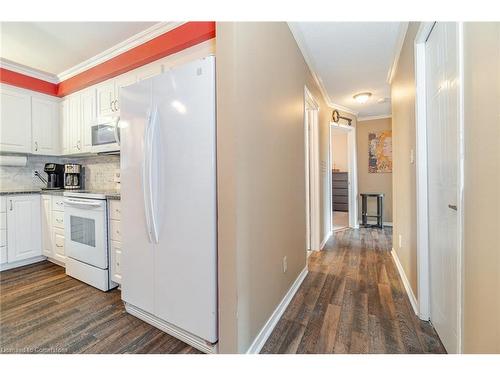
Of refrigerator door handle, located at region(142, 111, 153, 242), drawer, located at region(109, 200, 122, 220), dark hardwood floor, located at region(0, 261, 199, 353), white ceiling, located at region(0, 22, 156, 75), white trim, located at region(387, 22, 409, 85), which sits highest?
white ceiling, located at region(0, 22, 156, 75)

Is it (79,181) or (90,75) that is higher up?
(90,75)

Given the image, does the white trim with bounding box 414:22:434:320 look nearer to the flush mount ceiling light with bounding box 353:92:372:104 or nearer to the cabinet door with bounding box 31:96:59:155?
the flush mount ceiling light with bounding box 353:92:372:104

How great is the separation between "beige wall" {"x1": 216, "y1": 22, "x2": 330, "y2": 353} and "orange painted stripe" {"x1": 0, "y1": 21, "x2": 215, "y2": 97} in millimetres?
689

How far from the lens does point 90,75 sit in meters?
2.72

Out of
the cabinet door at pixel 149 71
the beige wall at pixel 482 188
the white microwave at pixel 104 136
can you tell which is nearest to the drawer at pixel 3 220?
the white microwave at pixel 104 136

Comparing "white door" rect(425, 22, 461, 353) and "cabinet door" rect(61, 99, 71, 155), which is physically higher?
"cabinet door" rect(61, 99, 71, 155)

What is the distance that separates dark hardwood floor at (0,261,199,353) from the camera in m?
1.44

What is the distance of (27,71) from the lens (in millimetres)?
2830

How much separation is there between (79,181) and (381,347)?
3.79 metres

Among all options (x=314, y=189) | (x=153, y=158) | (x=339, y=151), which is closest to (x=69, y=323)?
(x=153, y=158)

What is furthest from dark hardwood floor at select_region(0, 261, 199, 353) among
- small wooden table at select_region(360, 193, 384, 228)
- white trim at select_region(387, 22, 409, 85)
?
small wooden table at select_region(360, 193, 384, 228)
